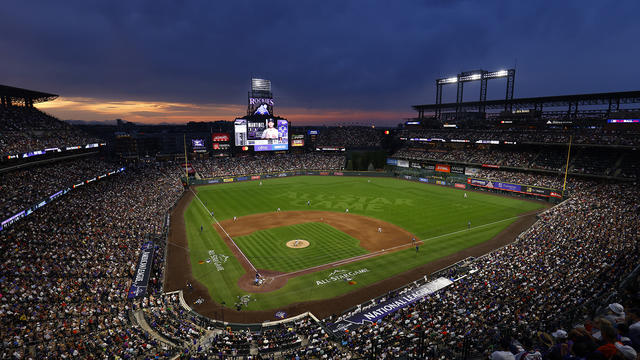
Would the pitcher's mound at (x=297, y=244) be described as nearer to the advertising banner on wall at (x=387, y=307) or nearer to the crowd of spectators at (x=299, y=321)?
the crowd of spectators at (x=299, y=321)

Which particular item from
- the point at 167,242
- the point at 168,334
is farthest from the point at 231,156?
the point at 168,334

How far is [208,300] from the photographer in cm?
2306

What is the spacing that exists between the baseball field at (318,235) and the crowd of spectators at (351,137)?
35.9 m

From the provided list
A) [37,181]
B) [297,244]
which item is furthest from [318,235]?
[37,181]

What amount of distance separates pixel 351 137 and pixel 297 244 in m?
70.8

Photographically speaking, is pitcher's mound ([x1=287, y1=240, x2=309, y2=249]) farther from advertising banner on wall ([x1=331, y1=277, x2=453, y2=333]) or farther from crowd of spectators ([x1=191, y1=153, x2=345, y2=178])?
crowd of spectators ([x1=191, y1=153, x2=345, y2=178])

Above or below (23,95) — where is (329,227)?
below

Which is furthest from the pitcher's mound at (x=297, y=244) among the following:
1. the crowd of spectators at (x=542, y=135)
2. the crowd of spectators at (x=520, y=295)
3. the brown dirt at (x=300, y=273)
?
the crowd of spectators at (x=542, y=135)

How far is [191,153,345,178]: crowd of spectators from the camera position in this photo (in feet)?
241

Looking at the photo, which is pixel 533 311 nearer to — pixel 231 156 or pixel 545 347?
pixel 545 347

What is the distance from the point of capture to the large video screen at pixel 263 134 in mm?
76938

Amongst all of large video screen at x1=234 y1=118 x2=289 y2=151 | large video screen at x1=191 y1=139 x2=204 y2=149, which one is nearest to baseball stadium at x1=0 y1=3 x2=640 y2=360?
large video screen at x1=191 y1=139 x2=204 y2=149

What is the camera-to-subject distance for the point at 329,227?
39.3 meters

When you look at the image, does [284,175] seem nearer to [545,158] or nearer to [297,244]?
[297,244]
